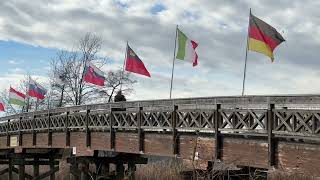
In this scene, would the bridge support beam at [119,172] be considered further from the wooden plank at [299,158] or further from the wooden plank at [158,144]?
the wooden plank at [299,158]

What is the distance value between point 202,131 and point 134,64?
881 centimetres

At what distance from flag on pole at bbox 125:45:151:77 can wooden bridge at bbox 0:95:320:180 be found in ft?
8.88

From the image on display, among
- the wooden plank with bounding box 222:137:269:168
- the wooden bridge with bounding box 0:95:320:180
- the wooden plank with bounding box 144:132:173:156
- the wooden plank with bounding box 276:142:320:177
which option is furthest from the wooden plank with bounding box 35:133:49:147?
the wooden plank with bounding box 276:142:320:177

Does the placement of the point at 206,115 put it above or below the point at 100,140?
above

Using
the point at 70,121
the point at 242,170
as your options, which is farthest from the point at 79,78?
the point at 242,170

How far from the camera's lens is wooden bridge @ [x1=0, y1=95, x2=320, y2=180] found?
12763 mm

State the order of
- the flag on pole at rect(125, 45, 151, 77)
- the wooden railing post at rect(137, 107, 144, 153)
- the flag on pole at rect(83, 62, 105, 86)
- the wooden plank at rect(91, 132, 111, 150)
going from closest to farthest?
the wooden railing post at rect(137, 107, 144, 153) → the wooden plank at rect(91, 132, 111, 150) → the flag on pole at rect(125, 45, 151, 77) → the flag on pole at rect(83, 62, 105, 86)

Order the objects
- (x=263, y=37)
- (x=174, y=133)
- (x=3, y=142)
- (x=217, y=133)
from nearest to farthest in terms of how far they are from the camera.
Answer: (x=217, y=133) → (x=174, y=133) → (x=263, y=37) → (x=3, y=142)

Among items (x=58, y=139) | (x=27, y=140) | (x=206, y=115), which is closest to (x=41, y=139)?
(x=27, y=140)

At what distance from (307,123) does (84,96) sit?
37.8m

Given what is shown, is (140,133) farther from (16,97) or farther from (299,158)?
(16,97)

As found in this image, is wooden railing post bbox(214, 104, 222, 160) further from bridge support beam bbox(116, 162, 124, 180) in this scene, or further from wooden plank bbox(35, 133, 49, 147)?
wooden plank bbox(35, 133, 49, 147)

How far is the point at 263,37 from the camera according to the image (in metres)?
17.7

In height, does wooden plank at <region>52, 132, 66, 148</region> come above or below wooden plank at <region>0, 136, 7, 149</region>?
above
